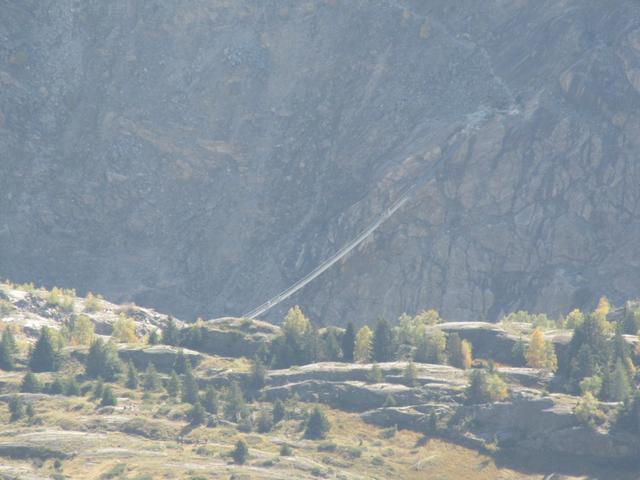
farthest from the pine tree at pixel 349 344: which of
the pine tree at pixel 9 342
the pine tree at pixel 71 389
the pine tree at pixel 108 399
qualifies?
the pine tree at pixel 9 342

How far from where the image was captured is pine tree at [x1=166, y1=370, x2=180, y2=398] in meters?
181

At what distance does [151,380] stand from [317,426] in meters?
22.9

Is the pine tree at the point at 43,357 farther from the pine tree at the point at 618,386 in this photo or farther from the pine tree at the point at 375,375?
Result: the pine tree at the point at 618,386

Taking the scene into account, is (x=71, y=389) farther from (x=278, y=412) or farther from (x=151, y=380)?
(x=278, y=412)

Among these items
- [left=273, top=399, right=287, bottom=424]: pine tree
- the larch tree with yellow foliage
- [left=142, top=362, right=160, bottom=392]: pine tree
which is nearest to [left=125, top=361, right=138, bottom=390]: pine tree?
[left=142, top=362, right=160, bottom=392]: pine tree

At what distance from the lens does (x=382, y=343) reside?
194m

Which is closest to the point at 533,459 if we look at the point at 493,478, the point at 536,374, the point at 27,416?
the point at 493,478

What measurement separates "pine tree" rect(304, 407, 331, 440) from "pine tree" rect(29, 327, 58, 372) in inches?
1326

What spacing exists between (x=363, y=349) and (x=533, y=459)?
33.7 meters

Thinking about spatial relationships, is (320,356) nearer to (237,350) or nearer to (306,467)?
(237,350)

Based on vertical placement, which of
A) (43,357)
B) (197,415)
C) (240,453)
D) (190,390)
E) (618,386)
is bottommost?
(240,453)

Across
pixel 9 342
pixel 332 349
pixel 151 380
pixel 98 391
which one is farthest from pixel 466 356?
pixel 9 342

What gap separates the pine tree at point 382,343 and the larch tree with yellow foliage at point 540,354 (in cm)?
1566

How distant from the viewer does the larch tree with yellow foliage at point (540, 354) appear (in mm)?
186000
